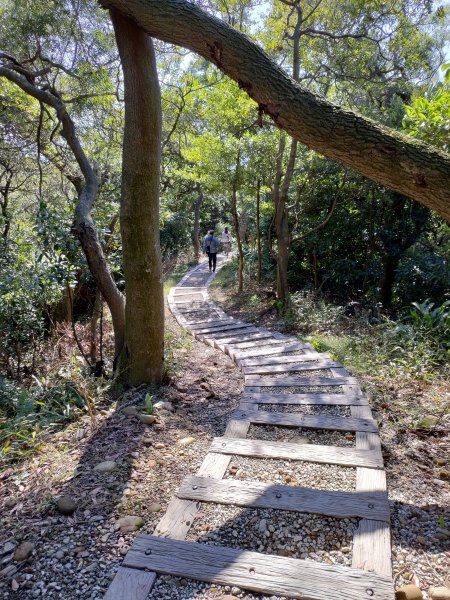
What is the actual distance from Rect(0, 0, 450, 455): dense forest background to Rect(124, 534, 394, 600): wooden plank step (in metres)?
1.83

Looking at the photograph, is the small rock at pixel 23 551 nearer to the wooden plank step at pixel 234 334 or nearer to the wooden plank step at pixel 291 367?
the wooden plank step at pixel 291 367

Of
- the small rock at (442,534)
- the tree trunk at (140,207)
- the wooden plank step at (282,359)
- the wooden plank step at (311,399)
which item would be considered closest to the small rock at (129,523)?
the small rock at (442,534)

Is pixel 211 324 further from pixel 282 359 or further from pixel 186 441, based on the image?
pixel 186 441

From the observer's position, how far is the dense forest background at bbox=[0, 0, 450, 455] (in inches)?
190

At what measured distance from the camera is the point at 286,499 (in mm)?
2312

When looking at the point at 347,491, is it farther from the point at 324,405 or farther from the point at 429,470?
the point at 324,405

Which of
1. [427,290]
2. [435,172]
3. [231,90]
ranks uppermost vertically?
[231,90]

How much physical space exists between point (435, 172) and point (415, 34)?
320 inches

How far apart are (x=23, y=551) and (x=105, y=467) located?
0.74 m

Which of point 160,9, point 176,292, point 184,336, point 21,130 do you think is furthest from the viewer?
point 176,292

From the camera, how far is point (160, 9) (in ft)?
9.89

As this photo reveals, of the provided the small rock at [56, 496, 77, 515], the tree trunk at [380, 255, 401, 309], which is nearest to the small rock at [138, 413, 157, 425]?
the small rock at [56, 496, 77, 515]

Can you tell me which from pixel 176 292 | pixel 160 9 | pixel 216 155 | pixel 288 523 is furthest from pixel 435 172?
pixel 176 292

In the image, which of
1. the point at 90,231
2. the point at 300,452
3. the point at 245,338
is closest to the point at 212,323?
the point at 245,338
